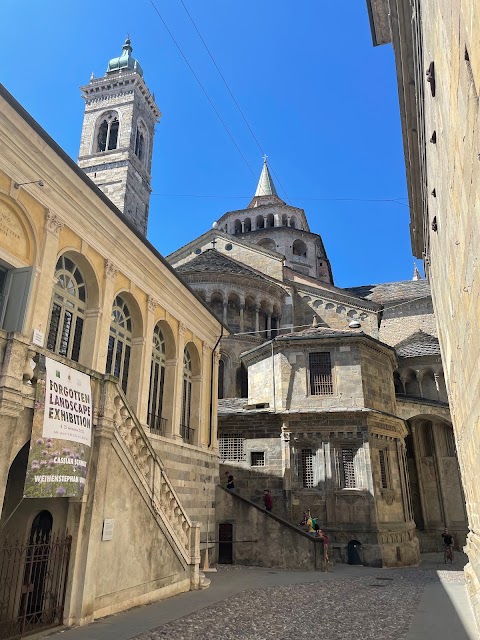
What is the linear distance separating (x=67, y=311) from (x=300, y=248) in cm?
3983

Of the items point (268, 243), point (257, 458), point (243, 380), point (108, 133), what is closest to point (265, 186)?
point (268, 243)

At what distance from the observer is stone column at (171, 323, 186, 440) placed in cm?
1649

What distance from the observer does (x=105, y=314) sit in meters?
13.2

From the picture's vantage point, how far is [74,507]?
907 centimetres

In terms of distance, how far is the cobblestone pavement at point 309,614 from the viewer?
8398mm

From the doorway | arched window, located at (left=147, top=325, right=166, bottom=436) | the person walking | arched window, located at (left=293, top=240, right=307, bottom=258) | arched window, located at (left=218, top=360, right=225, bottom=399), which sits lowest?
the doorway

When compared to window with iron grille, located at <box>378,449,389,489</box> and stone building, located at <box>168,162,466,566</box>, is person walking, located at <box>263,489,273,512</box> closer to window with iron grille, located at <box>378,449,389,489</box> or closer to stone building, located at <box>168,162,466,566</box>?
stone building, located at <box>168,162,466,566</box>

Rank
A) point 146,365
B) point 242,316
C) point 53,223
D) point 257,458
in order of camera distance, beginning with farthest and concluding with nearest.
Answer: point 242,316 < point 257,458 < point 146,365 < point 53,223

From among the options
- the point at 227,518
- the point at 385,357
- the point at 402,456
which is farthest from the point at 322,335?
the point at 227,518

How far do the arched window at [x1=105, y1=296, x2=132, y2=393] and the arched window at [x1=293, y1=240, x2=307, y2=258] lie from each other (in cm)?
3653

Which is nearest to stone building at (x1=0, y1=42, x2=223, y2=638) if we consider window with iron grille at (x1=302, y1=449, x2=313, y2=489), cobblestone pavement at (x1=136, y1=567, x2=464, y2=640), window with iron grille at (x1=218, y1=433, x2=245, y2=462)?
cobblestone pavement at (x1=136, y1=567, x2=464, y2=640)

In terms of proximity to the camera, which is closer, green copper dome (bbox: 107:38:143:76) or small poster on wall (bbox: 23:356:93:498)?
small poster on wall (bbox: 23:356:93:498)

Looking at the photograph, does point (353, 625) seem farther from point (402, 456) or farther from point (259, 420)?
point (402, 456)

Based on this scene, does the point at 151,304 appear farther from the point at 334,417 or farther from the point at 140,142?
the point at 140,142
